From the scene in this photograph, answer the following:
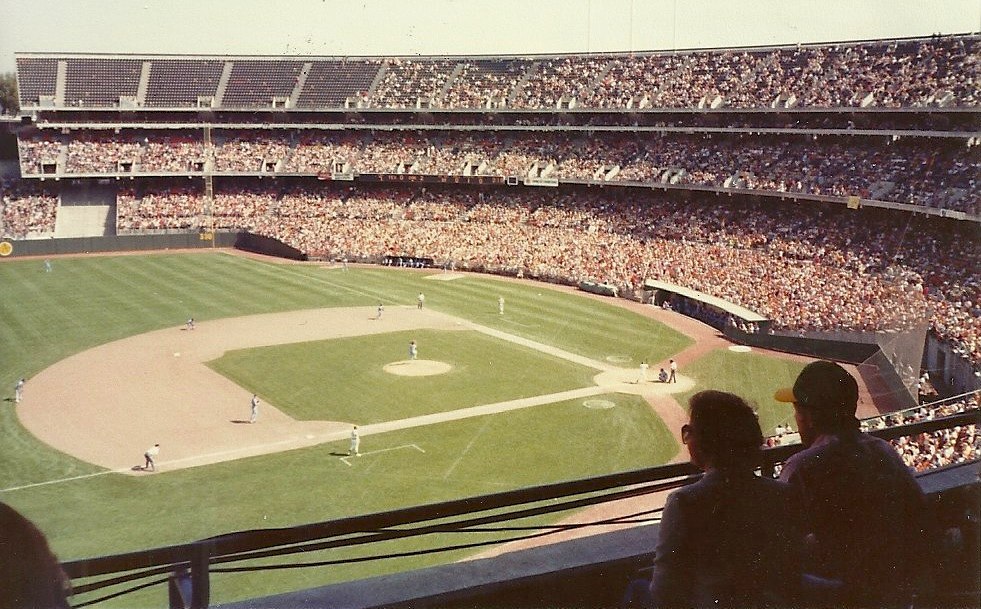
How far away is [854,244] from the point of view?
3594 centimetres

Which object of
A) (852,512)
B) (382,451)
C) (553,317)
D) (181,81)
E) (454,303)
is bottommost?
(382,451)

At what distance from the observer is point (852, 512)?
10.7ft

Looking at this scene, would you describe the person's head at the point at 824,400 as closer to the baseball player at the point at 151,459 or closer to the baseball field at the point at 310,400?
the baseball field at the point at 310,400

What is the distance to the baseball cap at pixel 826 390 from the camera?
11.5 feet

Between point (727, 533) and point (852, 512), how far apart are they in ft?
2.60

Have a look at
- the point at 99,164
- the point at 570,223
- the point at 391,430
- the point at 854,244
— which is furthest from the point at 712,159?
the point at 99,164

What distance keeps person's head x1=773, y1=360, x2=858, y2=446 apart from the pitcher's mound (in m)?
22.6

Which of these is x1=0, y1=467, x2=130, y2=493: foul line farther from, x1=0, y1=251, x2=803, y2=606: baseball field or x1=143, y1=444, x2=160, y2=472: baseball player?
x1=143, y1=444, x2=160, y2=472: baseball player

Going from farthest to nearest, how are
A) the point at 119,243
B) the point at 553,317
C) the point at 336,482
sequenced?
1. the point at 119,243
2. the point at 553,317
3. the point at 336,482

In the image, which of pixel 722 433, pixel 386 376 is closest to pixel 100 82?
pixel 386 376

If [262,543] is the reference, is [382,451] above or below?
below

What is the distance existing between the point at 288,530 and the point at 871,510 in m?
2.29

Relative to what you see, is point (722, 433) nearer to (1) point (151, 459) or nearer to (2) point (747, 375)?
(1) point (151, 459)

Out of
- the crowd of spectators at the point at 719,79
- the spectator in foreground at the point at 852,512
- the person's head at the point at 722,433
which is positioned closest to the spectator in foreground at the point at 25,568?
the person's head at the point at 722,433
